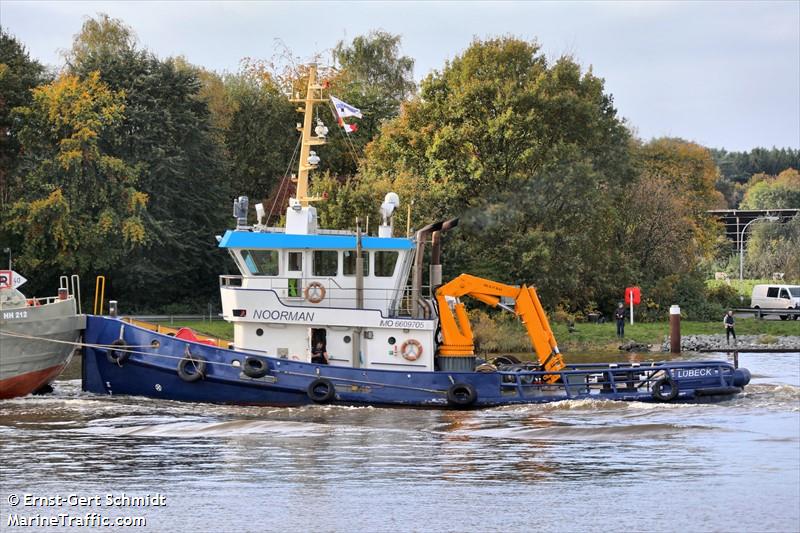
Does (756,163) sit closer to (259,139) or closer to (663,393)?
(259,139)

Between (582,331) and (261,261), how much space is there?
→ 69.6 feet

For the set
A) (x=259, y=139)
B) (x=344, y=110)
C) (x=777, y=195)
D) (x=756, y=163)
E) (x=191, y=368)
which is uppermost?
(x=756, y=163)

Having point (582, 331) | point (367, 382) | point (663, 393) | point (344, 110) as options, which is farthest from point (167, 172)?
point (663, 393)

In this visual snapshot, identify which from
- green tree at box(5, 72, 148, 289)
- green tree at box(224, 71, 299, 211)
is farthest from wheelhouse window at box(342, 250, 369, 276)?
green tree at box(224, 71, 299, 211)

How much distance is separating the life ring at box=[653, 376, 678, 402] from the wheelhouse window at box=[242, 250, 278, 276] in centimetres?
832

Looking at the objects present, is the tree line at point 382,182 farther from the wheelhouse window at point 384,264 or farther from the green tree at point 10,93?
the wheelhouse window at point 384,264

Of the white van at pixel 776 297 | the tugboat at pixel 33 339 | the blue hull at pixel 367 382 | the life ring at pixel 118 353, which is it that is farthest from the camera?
the white van at pixel 776 297

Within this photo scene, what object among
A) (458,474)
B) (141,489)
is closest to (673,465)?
(458,474)

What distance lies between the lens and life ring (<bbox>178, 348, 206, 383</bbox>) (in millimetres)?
26719

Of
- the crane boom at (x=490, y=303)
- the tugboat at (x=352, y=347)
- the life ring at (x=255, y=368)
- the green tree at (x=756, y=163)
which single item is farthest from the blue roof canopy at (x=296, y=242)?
the green tree at (x=756, y=163)

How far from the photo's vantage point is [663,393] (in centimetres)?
2661

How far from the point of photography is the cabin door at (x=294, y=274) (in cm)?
2712

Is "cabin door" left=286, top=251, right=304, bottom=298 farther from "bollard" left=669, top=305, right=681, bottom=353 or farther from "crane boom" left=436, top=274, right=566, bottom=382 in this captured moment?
"bollard" left=669, top=305, right=681, bottom=353

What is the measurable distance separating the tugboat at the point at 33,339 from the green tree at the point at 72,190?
731 inches
